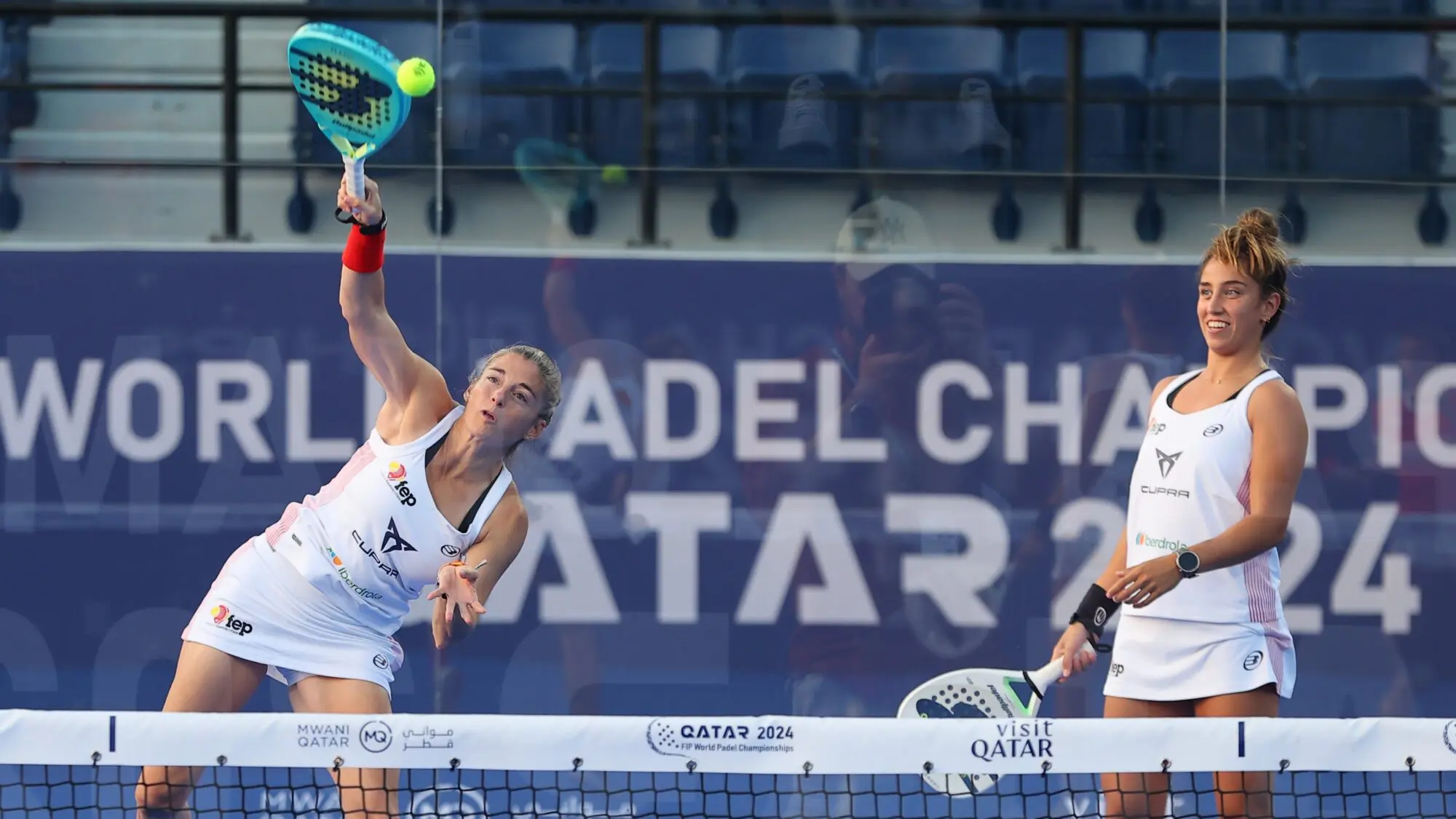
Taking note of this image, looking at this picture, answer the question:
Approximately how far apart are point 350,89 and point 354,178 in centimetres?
16

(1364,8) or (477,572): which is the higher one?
(1364,8)

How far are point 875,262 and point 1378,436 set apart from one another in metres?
1.43

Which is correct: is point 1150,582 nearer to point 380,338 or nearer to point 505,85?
point 380,338

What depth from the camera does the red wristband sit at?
10.1 ft

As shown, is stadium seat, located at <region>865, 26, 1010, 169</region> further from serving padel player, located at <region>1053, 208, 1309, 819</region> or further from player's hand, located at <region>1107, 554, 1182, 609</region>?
player's hand, located at <region>1107, 554, 1182, 609</region>

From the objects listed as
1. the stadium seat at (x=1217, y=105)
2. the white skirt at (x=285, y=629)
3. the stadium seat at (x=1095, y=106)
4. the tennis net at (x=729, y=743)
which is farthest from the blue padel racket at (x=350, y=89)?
the stadium seat at (x=1217, y=105)

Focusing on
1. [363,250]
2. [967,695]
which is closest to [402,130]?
[363,250]

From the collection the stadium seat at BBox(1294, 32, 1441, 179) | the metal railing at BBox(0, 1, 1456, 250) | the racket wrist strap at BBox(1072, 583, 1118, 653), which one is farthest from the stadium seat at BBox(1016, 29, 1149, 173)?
the racket wrist strap at BBox(1072, 583, 1118, 653)

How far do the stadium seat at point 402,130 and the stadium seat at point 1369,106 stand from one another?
2326mm

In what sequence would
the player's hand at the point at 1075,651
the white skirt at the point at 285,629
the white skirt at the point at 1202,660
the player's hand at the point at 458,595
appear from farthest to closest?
the white skirt at the point at 285,629
the player's hand at the point at 1075,651
the white skirt at the point at 1202,660
the player's hand at the point at 458,595

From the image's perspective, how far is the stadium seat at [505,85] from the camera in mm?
4379

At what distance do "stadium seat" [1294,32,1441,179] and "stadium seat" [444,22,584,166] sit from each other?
195cm

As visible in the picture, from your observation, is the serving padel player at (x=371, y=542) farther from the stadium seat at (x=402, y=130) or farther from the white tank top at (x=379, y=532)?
the stadium seat at (x=402, y=130)

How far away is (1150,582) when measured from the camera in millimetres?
2854
